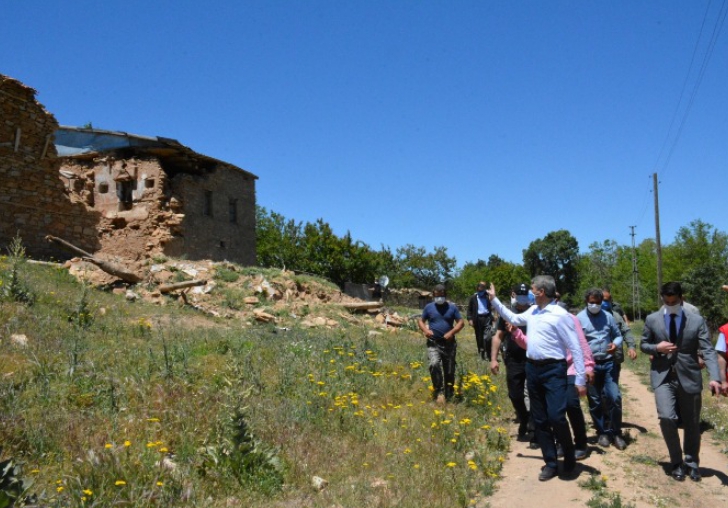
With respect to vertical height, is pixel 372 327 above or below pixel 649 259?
below

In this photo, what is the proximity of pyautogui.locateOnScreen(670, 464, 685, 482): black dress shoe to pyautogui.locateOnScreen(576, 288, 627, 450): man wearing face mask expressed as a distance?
109 cm

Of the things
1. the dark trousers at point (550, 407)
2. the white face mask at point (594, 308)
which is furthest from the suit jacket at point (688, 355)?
the white face mask at point (594, 308)

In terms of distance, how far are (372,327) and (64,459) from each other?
13.6m

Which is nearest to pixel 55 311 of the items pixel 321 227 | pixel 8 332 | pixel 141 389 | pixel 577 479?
pixel 8 332

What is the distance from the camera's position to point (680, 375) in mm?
5785

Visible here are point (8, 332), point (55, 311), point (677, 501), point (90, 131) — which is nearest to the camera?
point (677, 501)

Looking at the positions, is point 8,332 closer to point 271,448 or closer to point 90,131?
point 271,448

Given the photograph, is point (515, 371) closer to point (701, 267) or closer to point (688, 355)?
point (688, 355)

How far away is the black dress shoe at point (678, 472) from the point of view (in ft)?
18.7

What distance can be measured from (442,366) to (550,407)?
281 centimetres

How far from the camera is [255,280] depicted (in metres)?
19.8

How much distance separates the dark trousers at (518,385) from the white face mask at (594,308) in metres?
1.16

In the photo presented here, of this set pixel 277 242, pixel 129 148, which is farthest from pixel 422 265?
pixel 129 148

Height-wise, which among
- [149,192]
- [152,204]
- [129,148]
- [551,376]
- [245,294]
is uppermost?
[129,148]
